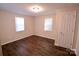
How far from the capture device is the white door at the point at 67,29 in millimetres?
3129

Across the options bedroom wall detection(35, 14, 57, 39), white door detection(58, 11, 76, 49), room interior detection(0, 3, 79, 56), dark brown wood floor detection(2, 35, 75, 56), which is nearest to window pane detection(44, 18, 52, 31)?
room interior detection(0, 3, 79, 56)

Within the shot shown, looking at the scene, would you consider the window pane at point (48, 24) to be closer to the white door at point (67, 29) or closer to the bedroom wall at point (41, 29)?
the bedroom wall at point (41, 29)

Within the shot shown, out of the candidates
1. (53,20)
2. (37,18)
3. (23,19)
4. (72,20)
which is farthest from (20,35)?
(72,20)

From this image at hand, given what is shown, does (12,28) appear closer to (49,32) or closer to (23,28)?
(23,28)

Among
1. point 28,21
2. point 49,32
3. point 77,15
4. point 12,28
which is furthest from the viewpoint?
point 28,21

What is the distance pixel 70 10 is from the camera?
311 centimetres

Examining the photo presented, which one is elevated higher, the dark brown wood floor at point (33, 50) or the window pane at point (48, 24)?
the window pane at point (48, 24)

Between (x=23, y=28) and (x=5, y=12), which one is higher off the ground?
(x=5, y=12)

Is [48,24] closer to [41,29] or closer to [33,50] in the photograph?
[41,29]

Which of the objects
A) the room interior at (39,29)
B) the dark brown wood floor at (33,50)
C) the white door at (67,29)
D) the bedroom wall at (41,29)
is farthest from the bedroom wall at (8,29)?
the white door at (67,29)

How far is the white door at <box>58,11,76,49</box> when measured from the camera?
10.3 ft

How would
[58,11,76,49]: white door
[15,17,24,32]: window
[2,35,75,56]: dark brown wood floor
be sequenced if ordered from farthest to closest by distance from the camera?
[15,17,24,32]: window → [58,11,76,49]: white door → [2,35,75,56]: dark brown wood floor

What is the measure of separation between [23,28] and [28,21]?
87 cm

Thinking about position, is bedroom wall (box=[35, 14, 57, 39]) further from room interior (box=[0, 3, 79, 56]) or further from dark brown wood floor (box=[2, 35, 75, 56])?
dark brown wood floor (box=[2, 35, 75, 56])
